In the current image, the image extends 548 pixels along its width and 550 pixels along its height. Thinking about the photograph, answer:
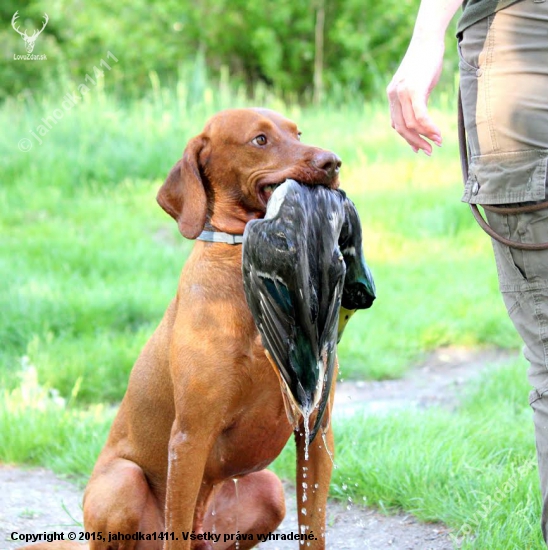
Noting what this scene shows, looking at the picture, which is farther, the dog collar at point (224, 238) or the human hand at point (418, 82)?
the dog collar at point (224, 238)

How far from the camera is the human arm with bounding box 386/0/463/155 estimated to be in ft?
8.01

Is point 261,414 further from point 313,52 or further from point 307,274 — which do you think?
point 313,52

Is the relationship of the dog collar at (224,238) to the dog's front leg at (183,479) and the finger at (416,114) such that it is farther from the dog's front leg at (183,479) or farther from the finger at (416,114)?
the finger at (416,114)

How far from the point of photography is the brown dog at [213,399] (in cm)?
290

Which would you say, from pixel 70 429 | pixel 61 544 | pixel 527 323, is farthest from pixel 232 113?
pixel 70 429

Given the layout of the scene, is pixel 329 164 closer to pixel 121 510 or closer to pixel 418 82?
pixel 418 82

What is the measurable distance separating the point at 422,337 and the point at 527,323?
390 cm

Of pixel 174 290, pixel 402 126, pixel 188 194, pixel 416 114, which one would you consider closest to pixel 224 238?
pixel 188 194

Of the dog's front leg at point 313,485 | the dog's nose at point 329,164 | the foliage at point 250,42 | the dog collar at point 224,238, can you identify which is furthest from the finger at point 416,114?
the foliage at point 250,42

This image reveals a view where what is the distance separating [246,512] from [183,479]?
0.59 metres

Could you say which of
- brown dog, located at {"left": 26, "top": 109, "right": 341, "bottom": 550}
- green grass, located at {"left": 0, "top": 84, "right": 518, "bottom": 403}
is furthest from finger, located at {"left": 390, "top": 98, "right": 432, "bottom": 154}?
green grass, located at {"left": 0, "top": 84, "right": 518, "bottom": 403}

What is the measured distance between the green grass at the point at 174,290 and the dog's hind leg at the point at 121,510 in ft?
3.80

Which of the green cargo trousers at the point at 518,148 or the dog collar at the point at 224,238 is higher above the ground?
the green cargo trousers at the point at 518,148

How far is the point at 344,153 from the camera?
10.1 metres
